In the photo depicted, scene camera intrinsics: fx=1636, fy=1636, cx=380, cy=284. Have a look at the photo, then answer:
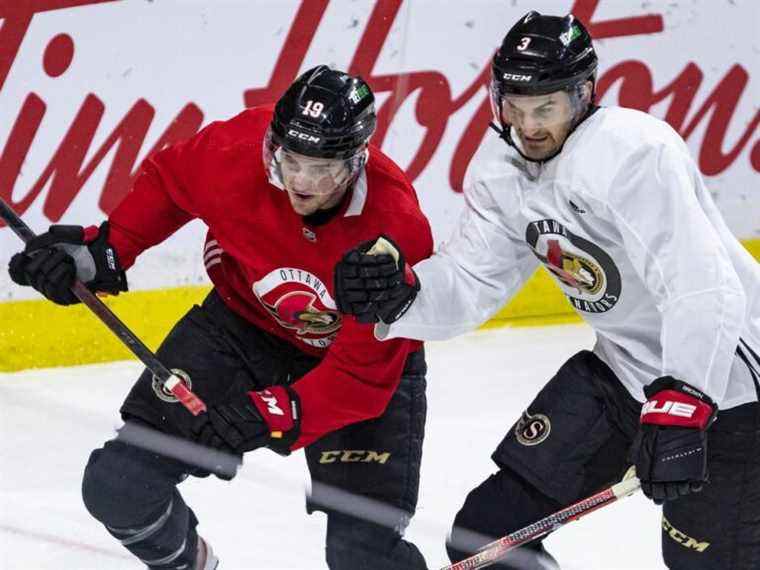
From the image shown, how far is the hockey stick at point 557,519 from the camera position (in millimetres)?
2867

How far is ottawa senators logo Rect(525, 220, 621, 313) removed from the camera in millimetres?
2828

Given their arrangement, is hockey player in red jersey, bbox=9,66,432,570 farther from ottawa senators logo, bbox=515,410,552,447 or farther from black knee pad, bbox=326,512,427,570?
ottawa senators logo, bbox=515,410,552,447

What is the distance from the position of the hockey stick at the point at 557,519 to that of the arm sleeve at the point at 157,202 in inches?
34.8

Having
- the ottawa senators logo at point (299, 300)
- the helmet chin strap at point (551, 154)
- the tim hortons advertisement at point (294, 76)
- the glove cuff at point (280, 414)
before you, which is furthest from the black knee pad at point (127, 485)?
the tim hortons advertisement at point (294, 76)

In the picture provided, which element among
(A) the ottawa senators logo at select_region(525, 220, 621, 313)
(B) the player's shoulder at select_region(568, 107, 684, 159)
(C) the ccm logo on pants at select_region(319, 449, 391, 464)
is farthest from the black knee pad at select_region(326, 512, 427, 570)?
(B) the player's shoulder at select_region(568, 107, 684, 159)

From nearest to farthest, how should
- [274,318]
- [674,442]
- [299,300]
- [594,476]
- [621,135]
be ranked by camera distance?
[674,442] < [621,135] < [594,476] < [299,300] < [274,318]

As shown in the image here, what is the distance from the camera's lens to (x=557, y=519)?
290 centimetres

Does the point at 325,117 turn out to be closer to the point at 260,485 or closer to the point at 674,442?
the point at 674,442

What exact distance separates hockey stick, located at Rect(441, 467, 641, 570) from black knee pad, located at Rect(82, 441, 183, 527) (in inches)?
24.2

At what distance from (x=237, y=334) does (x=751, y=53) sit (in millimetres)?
2457

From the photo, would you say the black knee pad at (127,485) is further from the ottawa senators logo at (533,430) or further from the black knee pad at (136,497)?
the ottawa senators logo at (533,430)

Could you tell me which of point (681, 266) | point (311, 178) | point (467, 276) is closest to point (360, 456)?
point (467, 276)

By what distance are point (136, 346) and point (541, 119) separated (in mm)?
903

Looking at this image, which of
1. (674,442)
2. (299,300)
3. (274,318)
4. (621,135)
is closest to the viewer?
(674,442)
